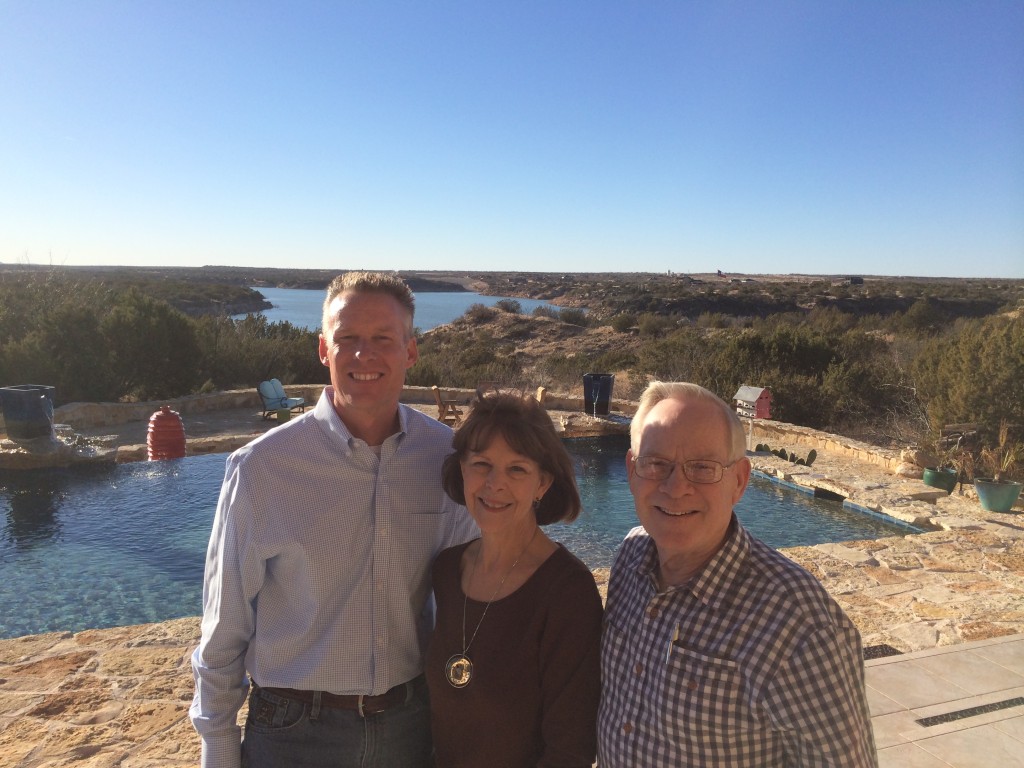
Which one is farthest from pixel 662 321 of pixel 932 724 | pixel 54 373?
pixel 932 724

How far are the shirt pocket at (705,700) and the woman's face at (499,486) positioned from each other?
456mm

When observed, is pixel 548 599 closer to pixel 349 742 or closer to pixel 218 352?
pixel 349 742

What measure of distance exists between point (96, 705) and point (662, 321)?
2661 centimetres

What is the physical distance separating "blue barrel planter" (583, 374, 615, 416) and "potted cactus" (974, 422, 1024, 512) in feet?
16.7

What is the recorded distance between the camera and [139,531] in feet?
21.4

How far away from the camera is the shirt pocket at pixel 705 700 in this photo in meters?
1.22

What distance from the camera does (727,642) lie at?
1232 mm

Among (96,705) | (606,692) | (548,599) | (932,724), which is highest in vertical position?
(548,599)

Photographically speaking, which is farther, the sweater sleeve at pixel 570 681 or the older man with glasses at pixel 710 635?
the sweater sleeve at pixel 570 681

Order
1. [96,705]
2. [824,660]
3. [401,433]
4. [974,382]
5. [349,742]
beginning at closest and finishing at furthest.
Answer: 1. [824,660]
2. [349,742]
3. [401,433]
4. [96,705]
5. [974,382]

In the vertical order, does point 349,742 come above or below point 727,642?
below

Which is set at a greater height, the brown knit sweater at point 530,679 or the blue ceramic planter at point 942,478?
the brown knit sweater at point 530,679

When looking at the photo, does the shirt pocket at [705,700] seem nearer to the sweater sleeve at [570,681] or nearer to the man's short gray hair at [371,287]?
the sweater sleeve at [570,681]

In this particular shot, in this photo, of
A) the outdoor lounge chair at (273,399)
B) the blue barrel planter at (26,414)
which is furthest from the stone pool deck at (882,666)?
the outdoor lounge chair at (273,399)
